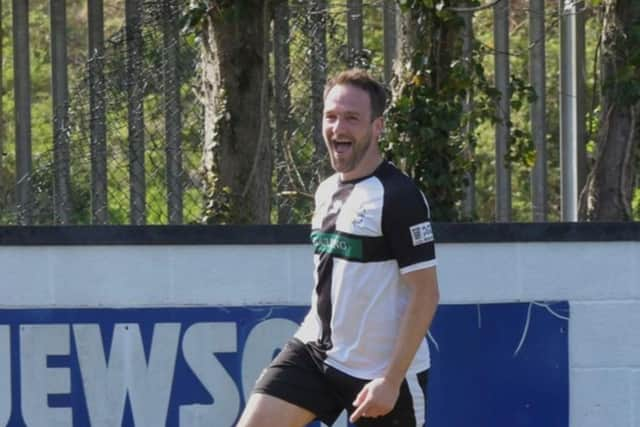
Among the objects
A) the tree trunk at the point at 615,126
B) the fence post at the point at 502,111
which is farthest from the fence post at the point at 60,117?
the tree trunk at the point at 615,126

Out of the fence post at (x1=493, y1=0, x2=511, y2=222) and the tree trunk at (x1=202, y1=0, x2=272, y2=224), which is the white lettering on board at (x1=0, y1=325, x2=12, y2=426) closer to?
the tree trunk at (x1=202, y1=0, x2=272, y2=224)

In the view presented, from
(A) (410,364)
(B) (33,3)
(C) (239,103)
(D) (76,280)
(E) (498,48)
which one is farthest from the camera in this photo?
(B) (33,3)

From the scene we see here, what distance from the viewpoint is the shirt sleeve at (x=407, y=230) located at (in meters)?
4.09

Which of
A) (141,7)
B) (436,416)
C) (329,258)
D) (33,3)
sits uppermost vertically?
(33,3)

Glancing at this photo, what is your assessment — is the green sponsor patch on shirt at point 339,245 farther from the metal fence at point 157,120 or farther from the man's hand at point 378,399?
the metal fence at point 157,120

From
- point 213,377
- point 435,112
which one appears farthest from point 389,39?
point 213,377

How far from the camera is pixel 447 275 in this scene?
539 cm

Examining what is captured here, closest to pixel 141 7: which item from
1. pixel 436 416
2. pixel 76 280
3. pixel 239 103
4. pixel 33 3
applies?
pixel 239 103

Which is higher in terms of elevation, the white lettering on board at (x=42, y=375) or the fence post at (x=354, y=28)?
the fence post at (x=354, y=28)

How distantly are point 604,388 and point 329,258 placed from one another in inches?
66.3

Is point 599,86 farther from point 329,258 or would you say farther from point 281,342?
point 329,258

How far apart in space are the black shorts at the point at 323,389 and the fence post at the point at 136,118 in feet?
12.6

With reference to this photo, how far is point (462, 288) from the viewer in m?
5.38

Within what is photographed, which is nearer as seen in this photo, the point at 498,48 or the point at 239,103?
the point at 239,103
